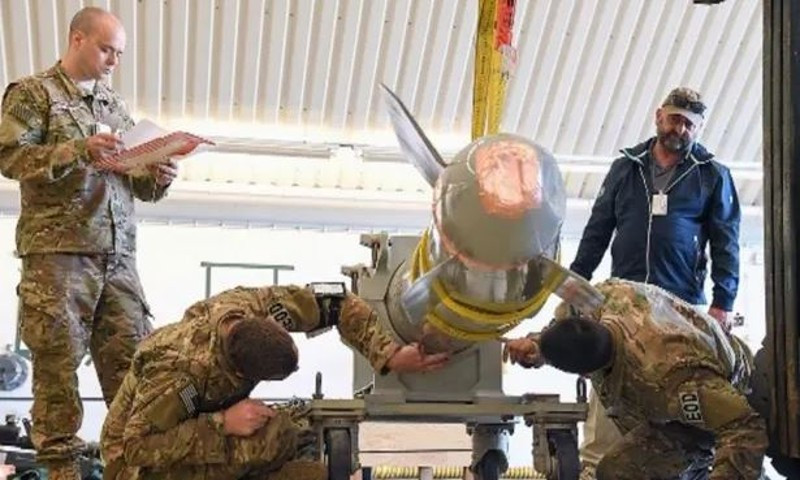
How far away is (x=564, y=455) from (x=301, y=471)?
0.74 meters

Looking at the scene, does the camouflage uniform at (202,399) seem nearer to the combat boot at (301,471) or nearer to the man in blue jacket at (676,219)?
the combat boot at (301,471)

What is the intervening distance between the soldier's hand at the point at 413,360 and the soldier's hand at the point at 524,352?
336 mm

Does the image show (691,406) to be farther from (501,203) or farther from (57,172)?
(57,172)

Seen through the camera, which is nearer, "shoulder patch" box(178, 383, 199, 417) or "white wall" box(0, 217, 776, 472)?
"shoulder patch" box(178, 383, 199, 417)

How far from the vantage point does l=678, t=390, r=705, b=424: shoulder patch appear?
2875 mm

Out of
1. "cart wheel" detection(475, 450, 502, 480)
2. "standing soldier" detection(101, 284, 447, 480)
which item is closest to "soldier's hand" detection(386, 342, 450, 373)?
"standing soldier" detection(101, 284, 447, 480)

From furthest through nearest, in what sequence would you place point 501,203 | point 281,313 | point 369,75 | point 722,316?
1. point 369,75
2. point 722,316
3. point 281,313
4. point 501,203

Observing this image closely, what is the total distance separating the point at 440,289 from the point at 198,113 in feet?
10.6

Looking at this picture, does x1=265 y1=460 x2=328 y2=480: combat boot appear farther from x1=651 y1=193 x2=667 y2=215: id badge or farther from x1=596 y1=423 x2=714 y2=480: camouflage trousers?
x1=651 y1=193 x2=667 y2=215: id badge

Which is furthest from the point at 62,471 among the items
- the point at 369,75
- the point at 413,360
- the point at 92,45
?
the point at 369,75

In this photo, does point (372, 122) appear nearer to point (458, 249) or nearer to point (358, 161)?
point (358, 161)

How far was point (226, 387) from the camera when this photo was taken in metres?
Result: 3.04

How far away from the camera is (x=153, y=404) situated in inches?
117

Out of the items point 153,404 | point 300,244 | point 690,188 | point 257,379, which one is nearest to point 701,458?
point 690,188
